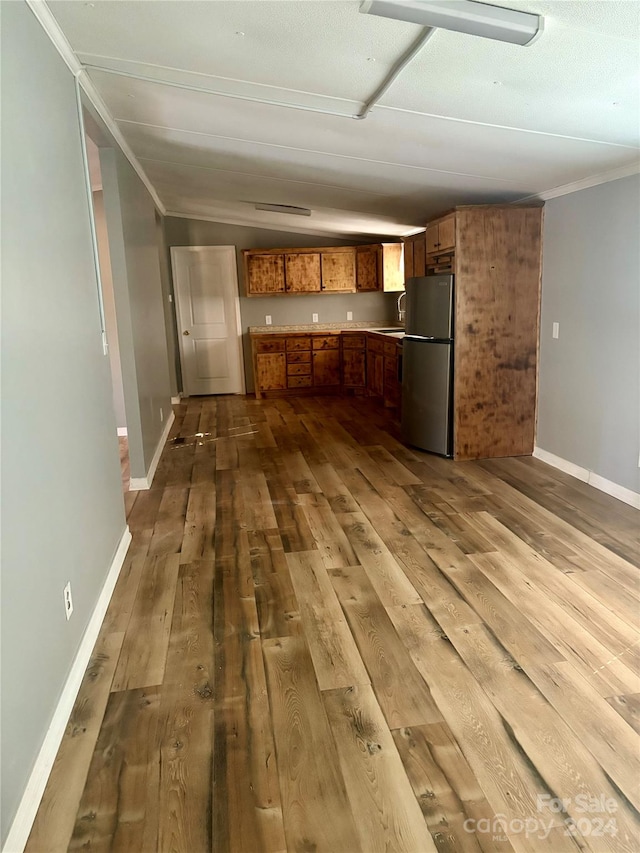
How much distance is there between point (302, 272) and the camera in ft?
25.8

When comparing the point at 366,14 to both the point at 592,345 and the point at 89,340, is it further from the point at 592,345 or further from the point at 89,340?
the point at 592,345

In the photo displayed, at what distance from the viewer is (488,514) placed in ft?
11.9

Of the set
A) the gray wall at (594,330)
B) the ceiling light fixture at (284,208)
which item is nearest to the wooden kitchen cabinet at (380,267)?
the ceiling light fixture at (284,208)

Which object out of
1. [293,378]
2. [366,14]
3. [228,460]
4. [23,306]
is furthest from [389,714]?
[293,378]

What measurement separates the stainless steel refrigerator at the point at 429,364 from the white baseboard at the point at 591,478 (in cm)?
76

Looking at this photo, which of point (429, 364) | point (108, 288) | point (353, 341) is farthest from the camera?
point (353, 341)

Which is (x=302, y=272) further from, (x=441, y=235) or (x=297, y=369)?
(x=441, y=235)

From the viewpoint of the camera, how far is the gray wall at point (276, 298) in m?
7.98

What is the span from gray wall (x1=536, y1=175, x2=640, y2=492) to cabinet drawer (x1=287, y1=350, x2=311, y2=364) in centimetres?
375

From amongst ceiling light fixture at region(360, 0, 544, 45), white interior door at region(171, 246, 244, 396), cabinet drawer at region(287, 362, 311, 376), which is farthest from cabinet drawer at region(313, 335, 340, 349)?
ceiling light fixture at region(360, 0, 544, 45)

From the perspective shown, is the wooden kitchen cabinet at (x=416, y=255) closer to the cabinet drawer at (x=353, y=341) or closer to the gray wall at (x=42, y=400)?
the cabinet drawer at (x=353, y=341)

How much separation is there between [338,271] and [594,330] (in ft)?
14.6

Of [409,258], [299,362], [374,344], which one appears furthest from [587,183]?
[299,362]

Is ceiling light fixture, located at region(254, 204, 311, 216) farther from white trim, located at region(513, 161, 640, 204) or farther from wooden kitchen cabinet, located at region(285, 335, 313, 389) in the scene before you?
white trim, located at region(513, 161, 640, 204)
